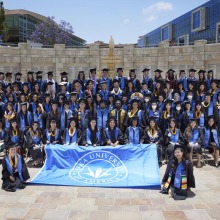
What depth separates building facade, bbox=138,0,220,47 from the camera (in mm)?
41125

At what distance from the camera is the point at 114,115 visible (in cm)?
833

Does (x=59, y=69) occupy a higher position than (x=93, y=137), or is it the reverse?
(x=59, y=69)

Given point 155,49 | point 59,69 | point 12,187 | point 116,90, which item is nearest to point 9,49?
point 59,69

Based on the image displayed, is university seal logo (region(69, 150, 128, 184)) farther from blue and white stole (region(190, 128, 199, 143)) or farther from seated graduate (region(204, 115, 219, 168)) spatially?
seated graduate (region(204, 115, 219, 168))

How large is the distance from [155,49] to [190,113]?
1187cm

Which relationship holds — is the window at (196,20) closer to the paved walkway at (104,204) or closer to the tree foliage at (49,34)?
the tree foliage at (49,34)

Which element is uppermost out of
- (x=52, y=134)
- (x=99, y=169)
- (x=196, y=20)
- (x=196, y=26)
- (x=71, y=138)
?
(x=196, y=20)

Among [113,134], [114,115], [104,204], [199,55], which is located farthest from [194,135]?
[199,55]

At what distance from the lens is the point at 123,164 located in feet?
20.4

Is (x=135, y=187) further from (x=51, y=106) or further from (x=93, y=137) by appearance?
(x=51, y=106)

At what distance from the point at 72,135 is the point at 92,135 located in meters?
0.51

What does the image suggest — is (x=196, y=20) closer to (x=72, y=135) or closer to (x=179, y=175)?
(x=72, y=135)

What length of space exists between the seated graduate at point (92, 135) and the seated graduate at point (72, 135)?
0.21m

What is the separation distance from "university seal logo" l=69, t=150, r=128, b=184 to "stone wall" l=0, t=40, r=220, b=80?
13.2 meters
